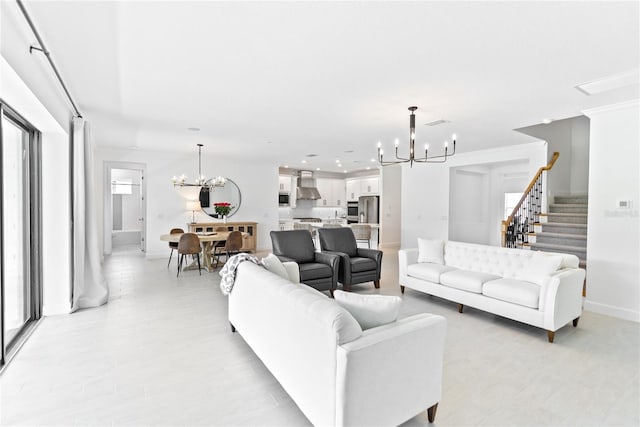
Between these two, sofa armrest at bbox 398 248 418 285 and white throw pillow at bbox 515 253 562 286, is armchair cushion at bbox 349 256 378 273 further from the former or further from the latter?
white throw pillow at bbox 515 253 562 286

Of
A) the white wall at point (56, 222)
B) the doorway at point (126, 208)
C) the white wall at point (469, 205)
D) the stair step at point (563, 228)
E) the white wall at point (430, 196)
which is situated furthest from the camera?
the doorway at point (126, 208)

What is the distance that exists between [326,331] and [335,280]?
9.69 feet

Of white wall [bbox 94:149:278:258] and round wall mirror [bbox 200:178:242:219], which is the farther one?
round wall mirror [bbox 200:178:242:219]

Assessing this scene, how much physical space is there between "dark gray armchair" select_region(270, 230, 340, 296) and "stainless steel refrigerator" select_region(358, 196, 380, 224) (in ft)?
Answer: 20.2

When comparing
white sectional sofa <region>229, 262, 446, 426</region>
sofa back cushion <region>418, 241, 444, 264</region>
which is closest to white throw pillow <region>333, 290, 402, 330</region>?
white sectional sofa <region>229, 262, 446, 426</region>

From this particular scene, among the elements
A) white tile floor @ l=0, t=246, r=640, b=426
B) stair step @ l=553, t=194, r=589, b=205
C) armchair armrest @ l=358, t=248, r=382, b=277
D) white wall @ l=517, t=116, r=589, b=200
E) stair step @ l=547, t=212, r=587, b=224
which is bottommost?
white tile floor @ l=0, t=246, r=640, b=426

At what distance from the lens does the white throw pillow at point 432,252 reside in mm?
4762

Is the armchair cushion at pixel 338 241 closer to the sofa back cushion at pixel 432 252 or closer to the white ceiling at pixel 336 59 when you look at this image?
the sofa back cushion at pixel 432 252

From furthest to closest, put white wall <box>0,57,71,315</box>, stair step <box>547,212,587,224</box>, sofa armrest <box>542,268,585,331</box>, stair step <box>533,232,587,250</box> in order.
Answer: stair step <box>547,212,587,224</box>, stair step <box>533,232,587,250</box>, white wall <box>0,57,71,315</box>, sofa armrest <box>542,268,585,331</box>

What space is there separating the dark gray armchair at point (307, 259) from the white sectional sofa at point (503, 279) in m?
1.07

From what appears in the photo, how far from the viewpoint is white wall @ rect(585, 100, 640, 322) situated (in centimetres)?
387

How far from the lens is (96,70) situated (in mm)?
2994

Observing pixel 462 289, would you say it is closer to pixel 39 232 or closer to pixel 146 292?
pixel 146 292

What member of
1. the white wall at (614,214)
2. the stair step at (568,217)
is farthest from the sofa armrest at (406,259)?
the stair step at (568,217)
